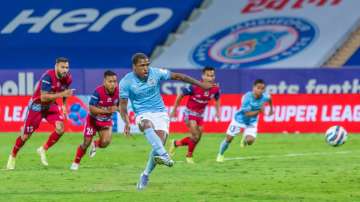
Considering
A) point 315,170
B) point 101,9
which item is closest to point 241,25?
point 101,9

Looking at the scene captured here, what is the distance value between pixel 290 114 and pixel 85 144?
521 inches

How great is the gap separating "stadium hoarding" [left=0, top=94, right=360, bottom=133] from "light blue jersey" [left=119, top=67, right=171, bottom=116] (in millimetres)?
15718

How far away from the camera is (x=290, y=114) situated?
32.4m

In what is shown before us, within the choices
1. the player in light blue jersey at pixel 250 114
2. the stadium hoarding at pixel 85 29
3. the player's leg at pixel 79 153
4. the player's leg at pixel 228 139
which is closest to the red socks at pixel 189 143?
the player's leg at pixel 228 139

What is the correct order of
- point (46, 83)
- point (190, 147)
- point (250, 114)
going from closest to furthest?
point (46, 83), point (190, 147), point (250, 114)

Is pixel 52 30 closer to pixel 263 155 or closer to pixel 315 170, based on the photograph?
pixel 263 155

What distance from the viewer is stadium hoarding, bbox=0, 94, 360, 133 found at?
3200 cm

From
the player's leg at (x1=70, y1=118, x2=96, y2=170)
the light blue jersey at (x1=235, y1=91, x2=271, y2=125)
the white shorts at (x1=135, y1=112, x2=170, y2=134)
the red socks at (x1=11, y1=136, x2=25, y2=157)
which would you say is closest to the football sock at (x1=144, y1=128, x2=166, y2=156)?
the white shorts at (x1=135, y1=112, x2=170, y2=134)

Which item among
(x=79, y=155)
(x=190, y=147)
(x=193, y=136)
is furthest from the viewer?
(x=193, y=136)

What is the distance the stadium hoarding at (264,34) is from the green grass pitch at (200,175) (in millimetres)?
15894

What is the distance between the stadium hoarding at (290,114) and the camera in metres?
32.0

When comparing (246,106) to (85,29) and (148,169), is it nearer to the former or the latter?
(148,169)

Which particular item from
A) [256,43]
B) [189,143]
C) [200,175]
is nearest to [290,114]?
[189,143]

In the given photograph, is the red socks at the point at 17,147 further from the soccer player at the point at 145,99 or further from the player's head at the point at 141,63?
the player's head at the point at 141,63
